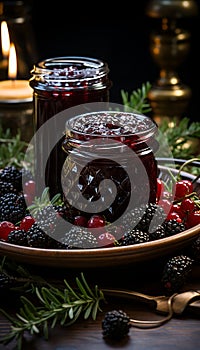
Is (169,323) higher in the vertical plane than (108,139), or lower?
lower

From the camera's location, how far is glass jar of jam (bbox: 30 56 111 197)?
1214 mm

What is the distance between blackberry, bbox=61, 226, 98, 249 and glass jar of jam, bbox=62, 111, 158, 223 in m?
0.07

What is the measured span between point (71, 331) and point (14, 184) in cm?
36

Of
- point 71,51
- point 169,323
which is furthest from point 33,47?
point 169,323

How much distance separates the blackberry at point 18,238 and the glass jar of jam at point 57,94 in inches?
8.1

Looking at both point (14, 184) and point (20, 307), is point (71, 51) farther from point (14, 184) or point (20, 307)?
point (20, 307)

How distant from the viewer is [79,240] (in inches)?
39.9

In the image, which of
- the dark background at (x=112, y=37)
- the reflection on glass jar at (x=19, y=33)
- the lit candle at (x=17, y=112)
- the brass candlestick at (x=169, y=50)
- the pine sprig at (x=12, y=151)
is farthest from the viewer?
the dark background at (x=112, y=37)

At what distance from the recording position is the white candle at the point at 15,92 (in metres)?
A: 1.58

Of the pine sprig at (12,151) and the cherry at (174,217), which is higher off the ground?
the cherry at (174,217)

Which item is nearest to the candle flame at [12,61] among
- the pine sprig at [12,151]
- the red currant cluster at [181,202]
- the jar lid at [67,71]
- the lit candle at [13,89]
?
the lit candle at [13,89]

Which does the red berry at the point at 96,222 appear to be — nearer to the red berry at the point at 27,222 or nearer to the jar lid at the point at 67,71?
the red berry at the point at 27,222

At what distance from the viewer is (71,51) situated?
8.91ft

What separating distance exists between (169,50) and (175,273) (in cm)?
134
